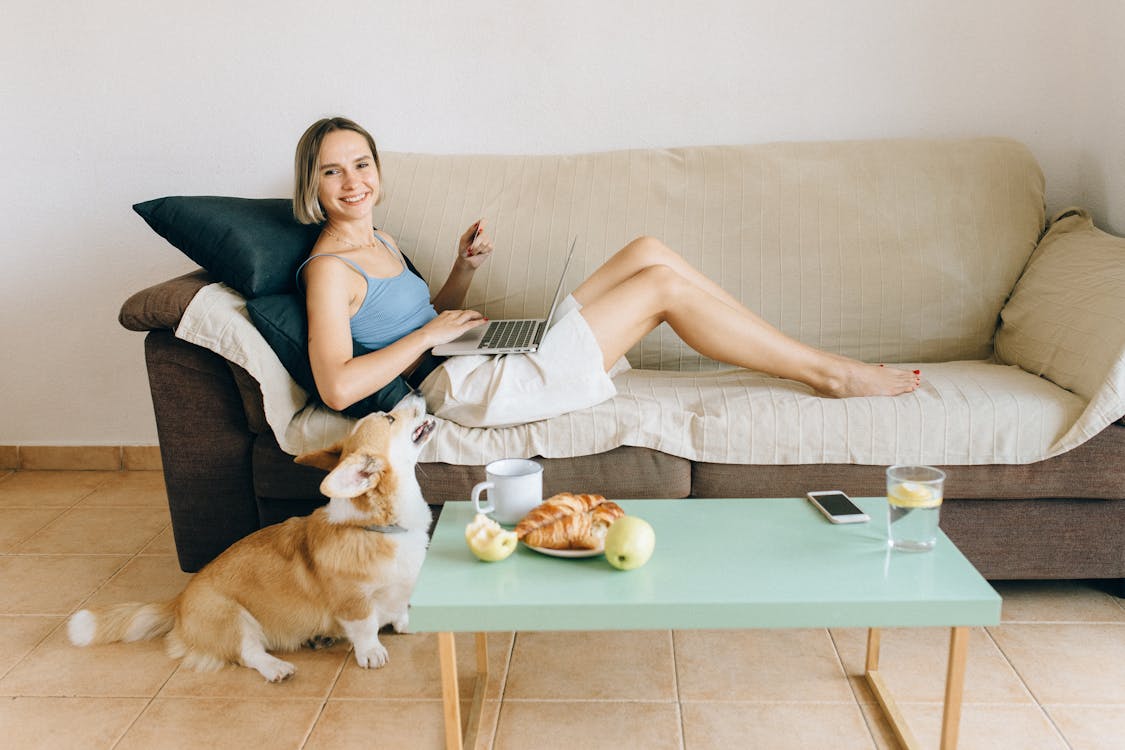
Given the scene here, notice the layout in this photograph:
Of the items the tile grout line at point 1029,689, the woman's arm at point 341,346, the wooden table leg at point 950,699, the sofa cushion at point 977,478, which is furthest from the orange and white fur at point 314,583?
the tile grout line at point 1029,689

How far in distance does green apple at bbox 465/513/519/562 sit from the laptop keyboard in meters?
0.62

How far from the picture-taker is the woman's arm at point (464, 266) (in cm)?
230

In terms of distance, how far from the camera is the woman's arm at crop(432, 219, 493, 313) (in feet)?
7.55

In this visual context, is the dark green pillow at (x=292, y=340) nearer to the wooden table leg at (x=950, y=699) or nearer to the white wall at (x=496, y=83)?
the white wall at (x=496, y=83)

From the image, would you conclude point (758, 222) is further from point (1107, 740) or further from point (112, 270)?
point (112, 270)

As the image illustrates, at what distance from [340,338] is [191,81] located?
4.27ft

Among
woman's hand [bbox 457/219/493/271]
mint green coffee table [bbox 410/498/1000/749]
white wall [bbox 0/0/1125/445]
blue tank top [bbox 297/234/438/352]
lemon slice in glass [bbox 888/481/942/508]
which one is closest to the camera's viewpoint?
mint green coffee table [bbox 410/498/1000/749]

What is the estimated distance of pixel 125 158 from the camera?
279 cm

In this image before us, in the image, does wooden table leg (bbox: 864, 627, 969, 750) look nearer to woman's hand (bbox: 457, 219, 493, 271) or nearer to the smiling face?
woman's hand (bbox: 457, 219, 493, 271)

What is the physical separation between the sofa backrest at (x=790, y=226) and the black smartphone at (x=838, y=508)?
2.69 feet

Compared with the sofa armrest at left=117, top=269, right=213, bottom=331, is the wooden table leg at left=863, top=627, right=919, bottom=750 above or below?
below

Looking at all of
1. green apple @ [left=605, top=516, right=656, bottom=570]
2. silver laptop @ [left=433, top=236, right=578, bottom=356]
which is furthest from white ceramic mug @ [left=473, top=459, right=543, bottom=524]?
silver laptop @ [left=433, top=236, right=578, bottom=356]

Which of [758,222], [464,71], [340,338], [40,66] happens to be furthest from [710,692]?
[40,66]

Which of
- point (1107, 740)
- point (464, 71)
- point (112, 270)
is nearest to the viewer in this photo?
point (1107, 740)
